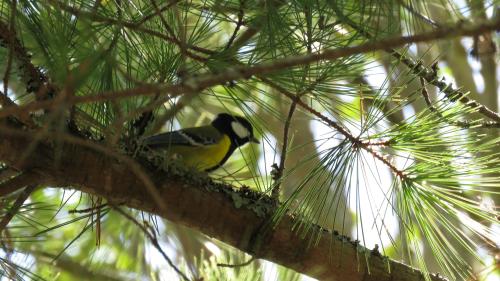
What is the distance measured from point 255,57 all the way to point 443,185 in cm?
62

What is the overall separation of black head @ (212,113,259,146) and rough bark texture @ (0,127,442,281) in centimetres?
109

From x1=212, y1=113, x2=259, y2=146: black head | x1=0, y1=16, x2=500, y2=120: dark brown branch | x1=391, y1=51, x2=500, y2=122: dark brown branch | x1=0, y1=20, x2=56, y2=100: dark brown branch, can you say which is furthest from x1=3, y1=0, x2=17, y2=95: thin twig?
x1=212, y1=113, x2=259, y2=146: black head

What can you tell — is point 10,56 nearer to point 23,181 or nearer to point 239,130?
point 23,181

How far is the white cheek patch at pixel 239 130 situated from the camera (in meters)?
3.14

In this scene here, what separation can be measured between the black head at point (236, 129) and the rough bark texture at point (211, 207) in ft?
3.56

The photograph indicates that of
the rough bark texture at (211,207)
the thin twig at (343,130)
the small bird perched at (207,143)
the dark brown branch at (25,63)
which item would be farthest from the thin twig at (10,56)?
the small bird perched at (207,143)

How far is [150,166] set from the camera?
1.90m

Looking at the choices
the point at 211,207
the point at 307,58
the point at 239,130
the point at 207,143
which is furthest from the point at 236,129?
the point at 307,58

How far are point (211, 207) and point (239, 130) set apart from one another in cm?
124

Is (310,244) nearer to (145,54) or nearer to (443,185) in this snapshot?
(443,185)

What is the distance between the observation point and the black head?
10.2ft

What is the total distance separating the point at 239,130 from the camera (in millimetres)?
3166

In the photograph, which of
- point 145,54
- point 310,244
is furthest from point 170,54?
point 310,244

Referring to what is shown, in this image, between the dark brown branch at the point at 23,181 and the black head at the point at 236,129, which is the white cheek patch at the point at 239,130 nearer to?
the black head at the point at 236,129
